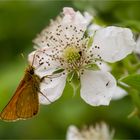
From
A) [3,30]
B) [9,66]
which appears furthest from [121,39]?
[3,30]

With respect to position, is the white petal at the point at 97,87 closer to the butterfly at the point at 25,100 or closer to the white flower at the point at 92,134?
the butterfly at the point at 25,100

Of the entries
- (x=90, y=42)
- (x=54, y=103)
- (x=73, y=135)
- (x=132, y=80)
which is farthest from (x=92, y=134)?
(x=54, y=103)

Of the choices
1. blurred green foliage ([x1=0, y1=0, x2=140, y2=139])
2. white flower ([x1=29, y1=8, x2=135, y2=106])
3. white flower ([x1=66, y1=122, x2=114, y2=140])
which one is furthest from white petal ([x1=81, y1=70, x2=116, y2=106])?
blurred green foliage ([x1=0, y1=0, x2=140, y2=139])

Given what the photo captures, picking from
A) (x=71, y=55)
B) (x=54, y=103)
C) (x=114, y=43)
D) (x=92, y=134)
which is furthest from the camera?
(x=54, y=103)

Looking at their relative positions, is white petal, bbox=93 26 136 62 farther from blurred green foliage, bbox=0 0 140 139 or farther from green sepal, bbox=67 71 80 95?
blurred green foliage, bbox=0 0 140 139

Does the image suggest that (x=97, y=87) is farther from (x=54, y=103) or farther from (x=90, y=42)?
(x=54, y=103)

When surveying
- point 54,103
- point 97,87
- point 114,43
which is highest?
point 114,43
